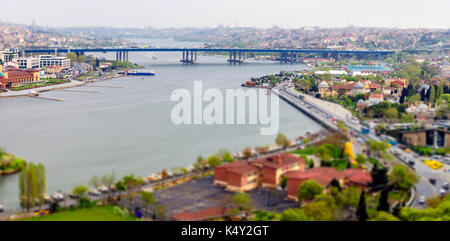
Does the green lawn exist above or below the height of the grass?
below

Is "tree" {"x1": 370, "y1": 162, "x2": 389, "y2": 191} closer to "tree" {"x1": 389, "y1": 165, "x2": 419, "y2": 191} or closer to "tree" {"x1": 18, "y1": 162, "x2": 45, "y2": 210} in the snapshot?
"tree" {"x1": 389, "y1": 165, "x2": 419, "y2": 191}

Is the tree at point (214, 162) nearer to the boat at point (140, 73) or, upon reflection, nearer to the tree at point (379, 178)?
the tree at point (379, 178)

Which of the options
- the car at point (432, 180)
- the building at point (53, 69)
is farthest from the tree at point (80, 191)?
the building at point (53, 69)

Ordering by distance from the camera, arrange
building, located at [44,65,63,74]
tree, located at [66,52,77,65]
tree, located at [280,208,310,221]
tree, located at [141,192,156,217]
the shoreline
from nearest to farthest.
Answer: tree, located at [280,208,310,221]
tree, located at [141,192,156,217]
the shoreline
building, located at [44,65,63,74]
tree, located at [66,52,77,65]

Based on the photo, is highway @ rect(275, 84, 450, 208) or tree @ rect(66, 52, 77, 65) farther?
tree @ rect(66, 52, 77, 65)

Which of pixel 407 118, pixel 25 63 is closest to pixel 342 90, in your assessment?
pixel 407 118

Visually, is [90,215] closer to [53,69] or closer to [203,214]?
[203,214]

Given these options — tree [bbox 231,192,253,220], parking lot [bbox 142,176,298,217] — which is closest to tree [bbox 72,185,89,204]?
parking lot [bbox 142,176,298,217]
